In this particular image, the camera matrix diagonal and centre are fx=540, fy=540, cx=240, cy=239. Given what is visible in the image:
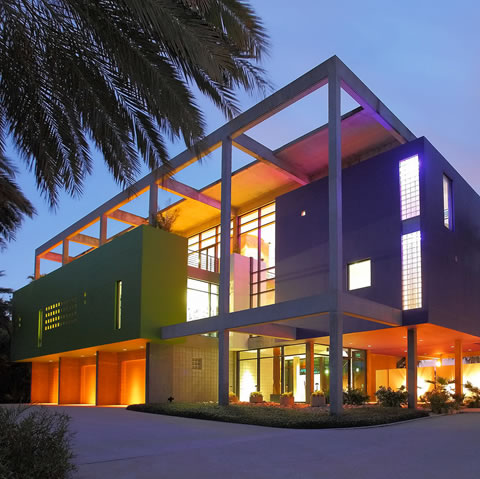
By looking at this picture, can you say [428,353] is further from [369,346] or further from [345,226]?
[345,226]

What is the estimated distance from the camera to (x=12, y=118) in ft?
25.1

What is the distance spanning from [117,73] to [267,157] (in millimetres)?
19188

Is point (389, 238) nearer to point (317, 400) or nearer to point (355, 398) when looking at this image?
point (355, 398)

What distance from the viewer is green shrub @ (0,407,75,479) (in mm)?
5844

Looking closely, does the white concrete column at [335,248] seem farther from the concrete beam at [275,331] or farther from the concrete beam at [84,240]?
the concrete beam at [84,240]

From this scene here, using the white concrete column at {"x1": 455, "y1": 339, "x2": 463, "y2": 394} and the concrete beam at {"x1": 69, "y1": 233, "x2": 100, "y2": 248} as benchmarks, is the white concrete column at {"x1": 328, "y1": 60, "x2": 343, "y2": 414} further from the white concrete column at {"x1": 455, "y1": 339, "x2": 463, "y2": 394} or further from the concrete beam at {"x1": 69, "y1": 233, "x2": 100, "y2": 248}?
the concrete beam at {"x1": 69, "y1": 233, "x2": 100, "y2": 248}

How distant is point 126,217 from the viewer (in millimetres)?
34938

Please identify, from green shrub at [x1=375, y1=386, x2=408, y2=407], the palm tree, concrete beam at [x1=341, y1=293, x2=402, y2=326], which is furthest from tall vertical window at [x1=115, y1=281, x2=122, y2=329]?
the palm tree

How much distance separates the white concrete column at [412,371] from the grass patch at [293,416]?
5.54 ft

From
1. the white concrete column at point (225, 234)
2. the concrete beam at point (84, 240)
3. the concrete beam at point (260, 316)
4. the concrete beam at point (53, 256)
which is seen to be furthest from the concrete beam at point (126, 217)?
the white concrete column at point (225, 234)

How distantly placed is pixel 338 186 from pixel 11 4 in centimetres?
1409

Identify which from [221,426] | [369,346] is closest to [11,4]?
[221,426]

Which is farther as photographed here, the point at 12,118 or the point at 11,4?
the point at 12,118

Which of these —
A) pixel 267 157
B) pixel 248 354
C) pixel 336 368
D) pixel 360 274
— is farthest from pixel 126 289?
pixel 336 368
